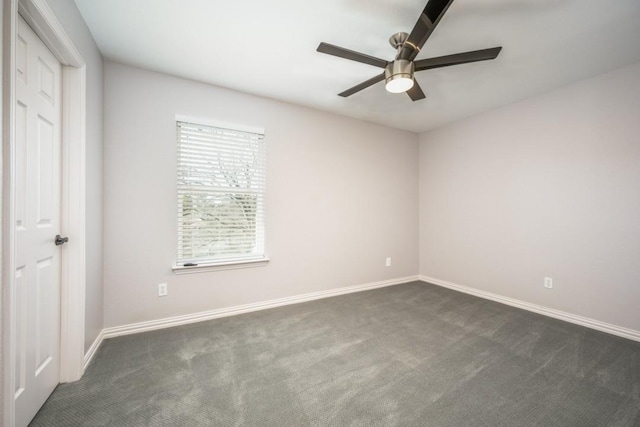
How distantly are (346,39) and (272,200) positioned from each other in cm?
179

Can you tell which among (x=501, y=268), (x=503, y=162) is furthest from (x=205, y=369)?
(x=503, y=162)

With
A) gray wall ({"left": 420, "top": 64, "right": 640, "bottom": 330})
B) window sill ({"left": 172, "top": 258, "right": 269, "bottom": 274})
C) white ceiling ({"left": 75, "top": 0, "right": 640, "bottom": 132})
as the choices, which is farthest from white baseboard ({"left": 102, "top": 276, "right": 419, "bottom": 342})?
white ceiling ({"left": 75, "top": 0, "right": 640, "bottom": 132})

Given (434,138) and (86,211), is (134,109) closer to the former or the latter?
(86,211)

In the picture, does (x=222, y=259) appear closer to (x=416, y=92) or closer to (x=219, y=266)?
(x=219, y=266)

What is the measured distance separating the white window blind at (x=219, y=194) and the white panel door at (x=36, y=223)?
3.39 feet

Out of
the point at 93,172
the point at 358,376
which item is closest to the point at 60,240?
the point at 93,172

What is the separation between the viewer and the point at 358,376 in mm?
1761

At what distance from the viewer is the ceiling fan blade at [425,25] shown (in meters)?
1.32

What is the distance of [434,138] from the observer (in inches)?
163

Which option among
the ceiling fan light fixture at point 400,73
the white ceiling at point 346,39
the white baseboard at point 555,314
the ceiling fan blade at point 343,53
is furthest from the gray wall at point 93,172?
the white baseboard at point 555,314

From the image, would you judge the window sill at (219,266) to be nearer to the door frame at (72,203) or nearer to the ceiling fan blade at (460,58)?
the door frame at (72,203)

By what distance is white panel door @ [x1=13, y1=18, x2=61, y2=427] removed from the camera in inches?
49.5

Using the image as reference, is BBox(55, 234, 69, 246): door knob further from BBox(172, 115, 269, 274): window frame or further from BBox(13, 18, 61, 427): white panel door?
BBox(172, 115, 269, 274): window frame

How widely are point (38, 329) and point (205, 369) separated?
3.25 feet
